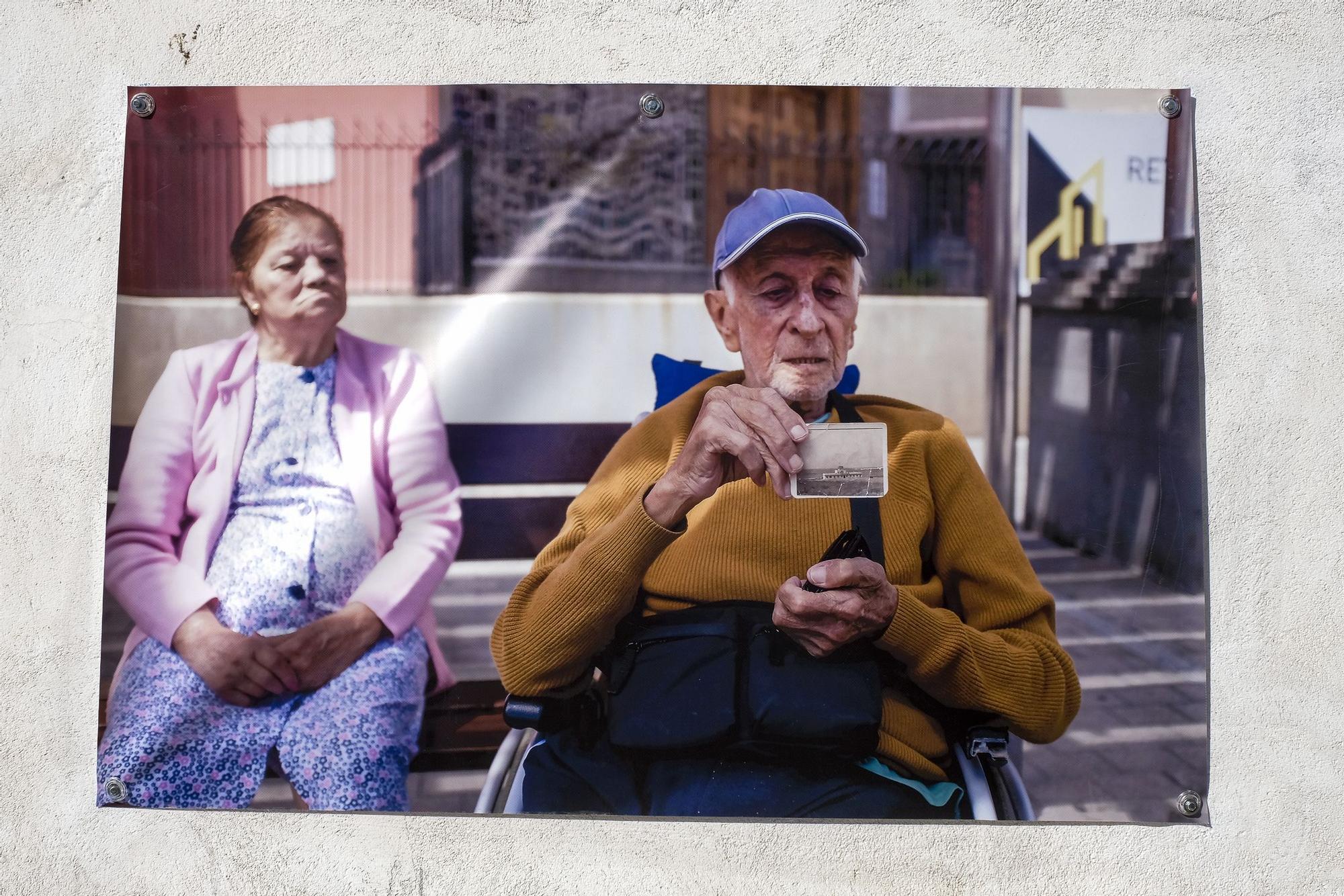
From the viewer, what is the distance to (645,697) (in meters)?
2.17

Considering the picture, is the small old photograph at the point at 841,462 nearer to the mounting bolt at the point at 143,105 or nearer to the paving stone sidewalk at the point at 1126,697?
the paving stone sidewalk at the point at 1126,697

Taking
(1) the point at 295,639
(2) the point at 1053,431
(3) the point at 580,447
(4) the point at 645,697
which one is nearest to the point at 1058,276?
(2) the point at 1053,431

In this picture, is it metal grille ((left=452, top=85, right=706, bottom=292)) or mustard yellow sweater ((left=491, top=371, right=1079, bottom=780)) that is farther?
metal grille ((left=452, top=85, right=706, bottom=292))

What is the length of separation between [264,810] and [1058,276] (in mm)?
2212

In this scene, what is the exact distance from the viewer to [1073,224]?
7.66 feet

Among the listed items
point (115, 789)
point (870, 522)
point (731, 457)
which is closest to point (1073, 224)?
point (870, 522)

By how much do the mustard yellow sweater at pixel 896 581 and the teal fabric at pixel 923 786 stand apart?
2 cm

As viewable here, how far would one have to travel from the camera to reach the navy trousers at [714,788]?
220 cm

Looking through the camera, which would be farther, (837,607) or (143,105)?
(143,105)

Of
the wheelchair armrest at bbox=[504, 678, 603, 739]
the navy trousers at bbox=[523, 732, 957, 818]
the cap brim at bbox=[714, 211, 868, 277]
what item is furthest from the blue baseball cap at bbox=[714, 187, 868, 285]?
the navy trousers at bbox=[523, 732, 957, 818]

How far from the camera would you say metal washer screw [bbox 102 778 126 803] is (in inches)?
93.0

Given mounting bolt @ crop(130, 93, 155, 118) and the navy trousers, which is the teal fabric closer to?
the navy trousers

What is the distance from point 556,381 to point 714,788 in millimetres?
972

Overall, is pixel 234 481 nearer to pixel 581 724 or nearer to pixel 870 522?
pixel 581 724
